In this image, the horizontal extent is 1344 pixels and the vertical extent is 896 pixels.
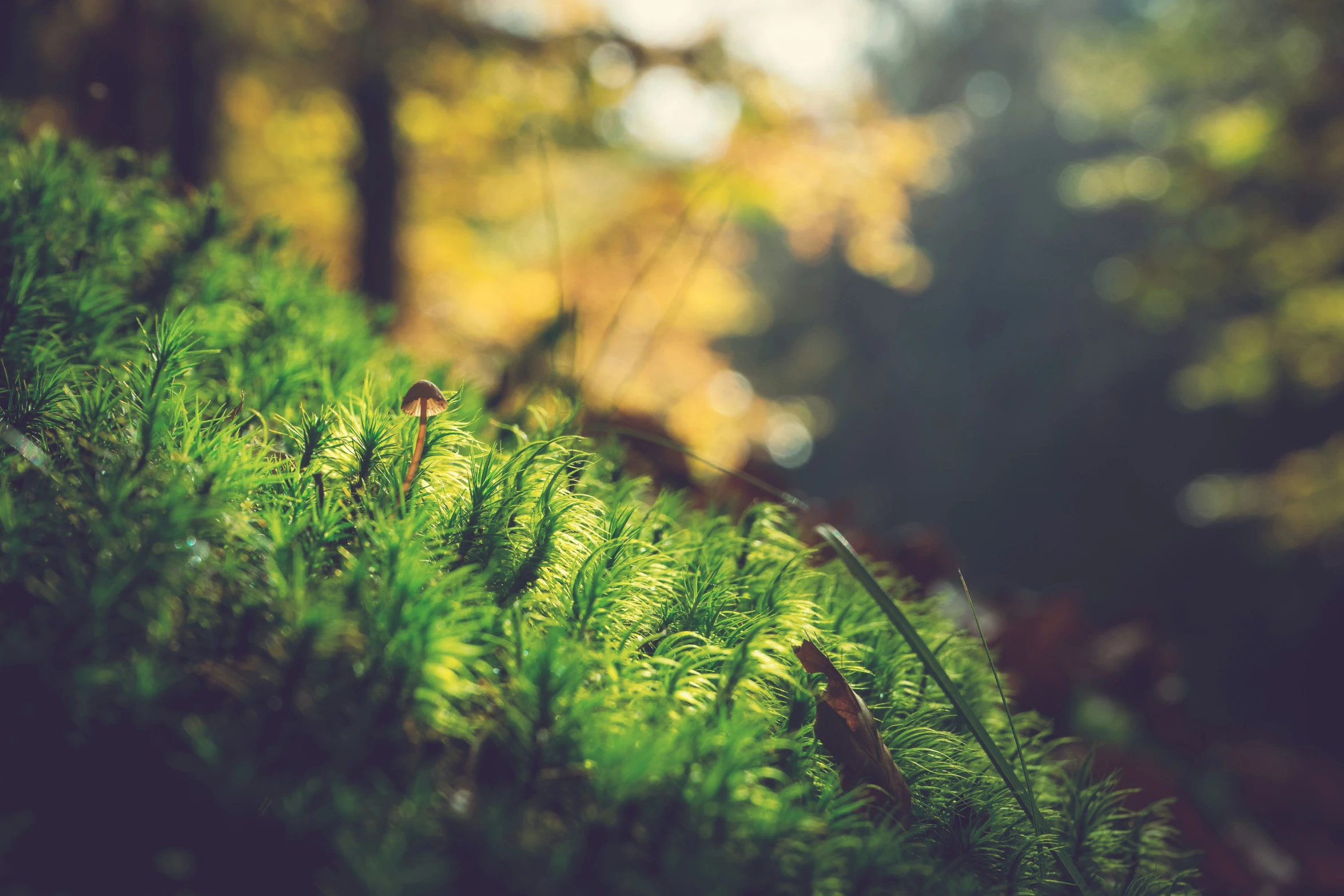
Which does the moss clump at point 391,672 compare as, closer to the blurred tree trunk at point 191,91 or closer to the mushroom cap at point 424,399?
the mushroom cap at point 424,399

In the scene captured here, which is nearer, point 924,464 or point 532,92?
point 532,92

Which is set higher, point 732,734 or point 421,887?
point 732,734

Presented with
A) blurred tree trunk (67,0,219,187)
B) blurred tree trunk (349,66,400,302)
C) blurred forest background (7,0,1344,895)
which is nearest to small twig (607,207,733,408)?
blurred forest background (7,0,1344,895)

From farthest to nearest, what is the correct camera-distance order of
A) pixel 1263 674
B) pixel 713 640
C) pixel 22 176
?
pixel 1263 674
pixel 22 176
pixel 713 640

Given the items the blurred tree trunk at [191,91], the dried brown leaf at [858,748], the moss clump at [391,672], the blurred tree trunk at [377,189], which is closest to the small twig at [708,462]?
the moss clump at [391,672]

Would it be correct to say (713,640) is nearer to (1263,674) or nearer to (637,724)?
(637,724)

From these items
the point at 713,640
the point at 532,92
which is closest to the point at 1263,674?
the point at 532,92

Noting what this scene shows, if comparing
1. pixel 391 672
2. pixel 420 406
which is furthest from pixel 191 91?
pixel 391 672
